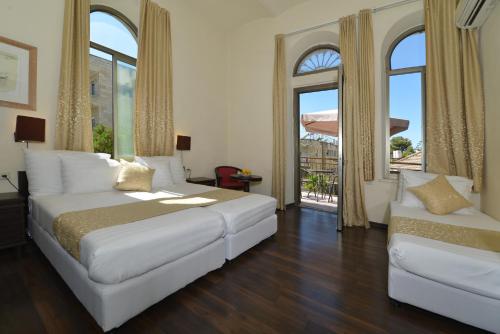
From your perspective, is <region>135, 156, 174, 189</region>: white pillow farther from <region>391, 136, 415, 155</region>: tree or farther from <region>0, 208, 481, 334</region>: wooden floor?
<region>391, 136, 415, 155</region>: tree

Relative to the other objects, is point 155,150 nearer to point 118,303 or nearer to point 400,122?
point 118,303

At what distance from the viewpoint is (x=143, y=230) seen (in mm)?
1531

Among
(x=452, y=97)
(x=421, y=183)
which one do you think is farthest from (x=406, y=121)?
(x=421, y=183)

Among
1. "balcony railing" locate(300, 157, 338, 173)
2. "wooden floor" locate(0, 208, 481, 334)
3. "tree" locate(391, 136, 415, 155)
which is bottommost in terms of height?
"wooden floor" locate(0, 208, 481, 334)

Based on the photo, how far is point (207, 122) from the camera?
4.74 metres

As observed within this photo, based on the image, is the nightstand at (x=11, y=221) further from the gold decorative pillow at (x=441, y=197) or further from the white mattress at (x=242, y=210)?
the gold decorative pillow at (x=441, y=197)

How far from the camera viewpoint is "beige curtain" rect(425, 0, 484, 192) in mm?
2658

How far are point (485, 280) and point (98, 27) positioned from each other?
197 inches

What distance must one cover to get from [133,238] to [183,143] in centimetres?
282

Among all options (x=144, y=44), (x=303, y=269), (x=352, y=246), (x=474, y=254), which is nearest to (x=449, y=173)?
(x=352, y=246)

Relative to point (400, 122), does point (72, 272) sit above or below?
below

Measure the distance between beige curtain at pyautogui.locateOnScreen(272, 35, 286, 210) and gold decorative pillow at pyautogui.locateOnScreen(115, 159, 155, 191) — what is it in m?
2.31

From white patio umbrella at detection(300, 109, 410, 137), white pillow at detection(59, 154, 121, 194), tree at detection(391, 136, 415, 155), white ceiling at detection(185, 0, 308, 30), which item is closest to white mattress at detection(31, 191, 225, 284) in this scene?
white pillow at detection(59, 154, 121, 194)

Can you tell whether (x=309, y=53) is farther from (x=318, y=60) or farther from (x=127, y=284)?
(x=127, y=284)
